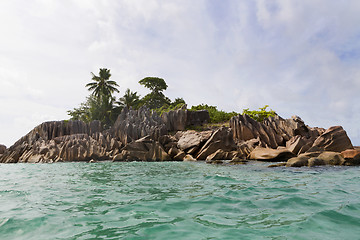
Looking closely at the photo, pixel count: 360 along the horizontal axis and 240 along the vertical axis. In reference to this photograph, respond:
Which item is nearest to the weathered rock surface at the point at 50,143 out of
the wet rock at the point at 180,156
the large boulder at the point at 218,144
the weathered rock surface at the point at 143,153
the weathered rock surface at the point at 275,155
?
the weathered rock surface at the point at 143,153

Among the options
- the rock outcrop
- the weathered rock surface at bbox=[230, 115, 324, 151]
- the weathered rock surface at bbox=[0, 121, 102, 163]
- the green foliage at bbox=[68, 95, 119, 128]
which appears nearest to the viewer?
the weathered rock surface at bbox=[230, 115, 324, 151]

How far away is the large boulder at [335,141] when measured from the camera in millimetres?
18594

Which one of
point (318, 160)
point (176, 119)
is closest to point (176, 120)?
point (176, 119)

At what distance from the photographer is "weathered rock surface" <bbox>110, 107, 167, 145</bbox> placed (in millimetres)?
28233

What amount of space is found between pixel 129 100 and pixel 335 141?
114 feet

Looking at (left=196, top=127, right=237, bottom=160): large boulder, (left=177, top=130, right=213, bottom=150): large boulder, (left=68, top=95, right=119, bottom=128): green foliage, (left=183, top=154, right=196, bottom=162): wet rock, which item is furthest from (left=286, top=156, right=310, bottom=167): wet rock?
(left=68, top=95, right=119, bottom=128): green foliage

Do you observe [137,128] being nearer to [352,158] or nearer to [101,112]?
[101,112]

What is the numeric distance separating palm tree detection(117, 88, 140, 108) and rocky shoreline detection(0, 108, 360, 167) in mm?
11647

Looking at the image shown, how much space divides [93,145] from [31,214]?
76.5ft

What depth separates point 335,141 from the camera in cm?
1875

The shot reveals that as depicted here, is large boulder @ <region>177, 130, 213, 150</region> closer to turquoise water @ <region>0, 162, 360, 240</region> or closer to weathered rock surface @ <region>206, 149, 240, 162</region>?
weathered rock surface @ <region>206, 149, 240, 162</region>

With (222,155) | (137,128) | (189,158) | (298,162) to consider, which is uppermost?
(137,128)

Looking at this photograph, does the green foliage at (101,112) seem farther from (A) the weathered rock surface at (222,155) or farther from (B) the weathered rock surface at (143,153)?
(A) the weathered rock surface at (222,155)

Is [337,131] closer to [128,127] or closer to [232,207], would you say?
[232,207]
